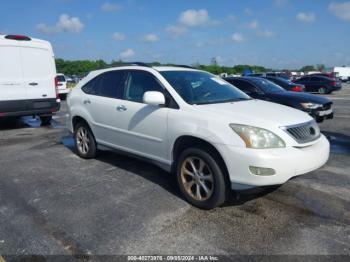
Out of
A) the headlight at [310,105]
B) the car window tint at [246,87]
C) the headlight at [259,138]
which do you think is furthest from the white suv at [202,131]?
the car window tint at [246,87]

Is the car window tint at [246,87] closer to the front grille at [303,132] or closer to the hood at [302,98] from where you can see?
the hood at [302,98]

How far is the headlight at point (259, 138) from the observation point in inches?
138

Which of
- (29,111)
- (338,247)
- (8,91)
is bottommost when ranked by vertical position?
(338,247)

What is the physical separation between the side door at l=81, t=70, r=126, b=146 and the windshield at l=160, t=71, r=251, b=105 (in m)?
0.99

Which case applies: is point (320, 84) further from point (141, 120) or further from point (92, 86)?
point (141, 120)

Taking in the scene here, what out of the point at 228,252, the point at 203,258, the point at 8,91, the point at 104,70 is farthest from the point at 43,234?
the point at 8,91

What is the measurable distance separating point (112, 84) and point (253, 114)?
2.55 m

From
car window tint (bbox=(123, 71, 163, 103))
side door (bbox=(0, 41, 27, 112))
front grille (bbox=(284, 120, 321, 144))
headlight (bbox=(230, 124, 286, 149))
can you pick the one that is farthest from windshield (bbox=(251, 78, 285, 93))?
side door (bbox=(0, 41, 27, 112))

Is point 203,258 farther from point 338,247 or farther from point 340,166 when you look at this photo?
point 340,166

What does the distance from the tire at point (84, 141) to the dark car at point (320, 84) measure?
24595 millimetres

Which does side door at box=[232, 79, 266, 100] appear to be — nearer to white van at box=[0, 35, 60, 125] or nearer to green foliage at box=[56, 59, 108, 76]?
white van at box=[0, 35, 60, 125]

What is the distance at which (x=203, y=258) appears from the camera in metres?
2.98

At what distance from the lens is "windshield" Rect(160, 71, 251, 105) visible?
4438 millimetres

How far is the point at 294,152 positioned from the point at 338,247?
1.00 m
